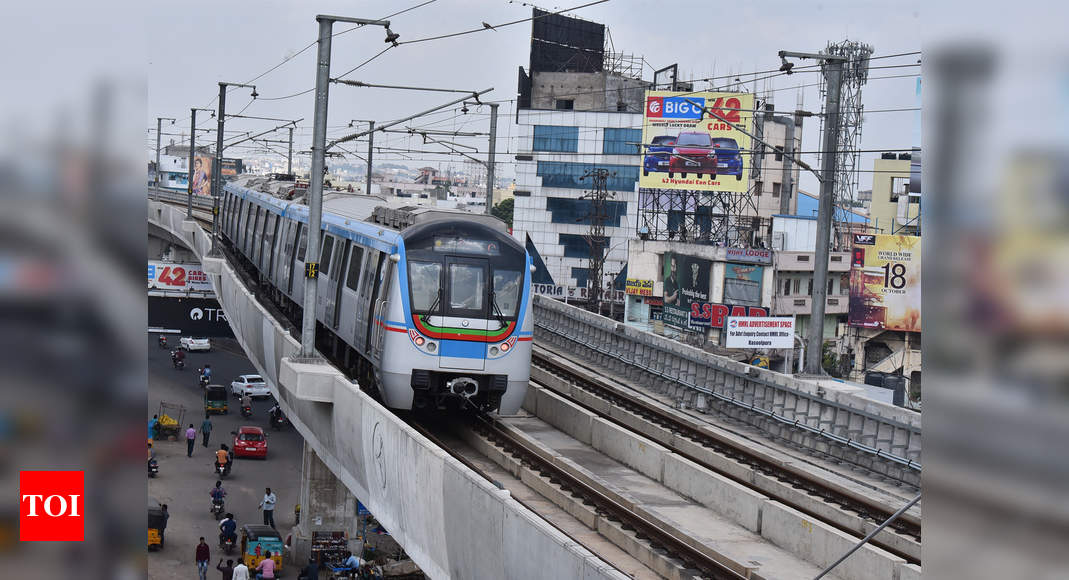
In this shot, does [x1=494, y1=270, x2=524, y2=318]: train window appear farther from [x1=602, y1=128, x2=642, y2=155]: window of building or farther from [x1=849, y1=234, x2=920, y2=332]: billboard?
[x1=602, y1=128, x2=642, y2=155]: window of building

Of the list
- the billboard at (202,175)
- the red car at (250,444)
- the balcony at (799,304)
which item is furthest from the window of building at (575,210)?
the billboard at (202,175)

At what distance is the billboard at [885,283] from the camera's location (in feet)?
139

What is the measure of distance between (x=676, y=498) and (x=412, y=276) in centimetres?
476

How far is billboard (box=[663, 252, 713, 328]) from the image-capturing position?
47562mm

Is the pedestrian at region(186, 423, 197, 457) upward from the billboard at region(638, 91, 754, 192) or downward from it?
downward

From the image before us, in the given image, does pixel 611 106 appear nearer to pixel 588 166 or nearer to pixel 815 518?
pixel 588 166

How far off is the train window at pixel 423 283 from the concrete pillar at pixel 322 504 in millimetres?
13076

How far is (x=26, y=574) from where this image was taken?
2.41m

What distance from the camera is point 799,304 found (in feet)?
161

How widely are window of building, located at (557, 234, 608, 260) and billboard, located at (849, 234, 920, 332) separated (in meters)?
25.1

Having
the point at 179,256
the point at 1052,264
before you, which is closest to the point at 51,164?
the point at 1052,264

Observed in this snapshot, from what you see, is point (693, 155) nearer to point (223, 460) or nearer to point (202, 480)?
point (223, 460)

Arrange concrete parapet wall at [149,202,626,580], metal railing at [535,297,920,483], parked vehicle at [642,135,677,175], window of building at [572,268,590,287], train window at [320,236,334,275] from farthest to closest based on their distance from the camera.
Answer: window of building at [572,268,590,287] → parked vehicle at [642,135,677,175] → train window at [320,236,334,275] → metal railing at [535,297,920,483] → concrete parapet wall at [149,202,626,580]

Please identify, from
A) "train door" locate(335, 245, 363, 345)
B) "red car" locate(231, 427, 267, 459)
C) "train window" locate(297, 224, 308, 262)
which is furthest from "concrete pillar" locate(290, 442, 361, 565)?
"red car" locate(231, 427, 267, 459)
